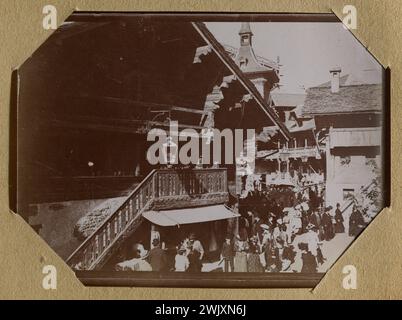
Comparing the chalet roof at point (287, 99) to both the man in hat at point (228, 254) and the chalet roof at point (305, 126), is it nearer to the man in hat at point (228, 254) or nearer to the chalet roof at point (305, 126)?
the chalet roof at point (305, 126)

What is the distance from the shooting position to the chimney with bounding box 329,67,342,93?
0.79m

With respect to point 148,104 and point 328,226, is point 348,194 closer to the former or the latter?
point 328,226

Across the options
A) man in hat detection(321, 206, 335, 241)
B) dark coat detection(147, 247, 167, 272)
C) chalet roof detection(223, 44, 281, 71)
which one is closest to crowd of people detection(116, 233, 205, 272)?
dark coat detection(147, 247, 167, 272)

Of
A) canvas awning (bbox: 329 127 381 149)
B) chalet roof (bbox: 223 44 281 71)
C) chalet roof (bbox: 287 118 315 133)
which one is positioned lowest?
canvas awning (bbox: 329 127 381 149)

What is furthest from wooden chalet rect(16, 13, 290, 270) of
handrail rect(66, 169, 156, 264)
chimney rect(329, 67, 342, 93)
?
chimney rect(329, 67, 342, 93)

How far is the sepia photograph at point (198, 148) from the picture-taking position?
2.57 feet

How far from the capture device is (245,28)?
79 centimetres

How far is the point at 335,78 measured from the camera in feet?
2.59

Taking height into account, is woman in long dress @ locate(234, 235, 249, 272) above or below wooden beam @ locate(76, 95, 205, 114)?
below

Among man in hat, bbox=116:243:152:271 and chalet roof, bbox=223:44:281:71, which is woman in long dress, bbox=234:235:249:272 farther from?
chalet roof, bbox=223:44:281:71

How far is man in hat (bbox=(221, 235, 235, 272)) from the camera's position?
2.58ft

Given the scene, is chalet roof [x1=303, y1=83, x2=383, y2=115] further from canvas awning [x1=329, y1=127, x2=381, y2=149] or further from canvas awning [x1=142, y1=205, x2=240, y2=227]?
canvas awning [x1=142, y1=205, x2=240, y2=227]

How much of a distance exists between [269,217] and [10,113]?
1.64ft

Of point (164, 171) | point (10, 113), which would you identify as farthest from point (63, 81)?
point (164, 171)
